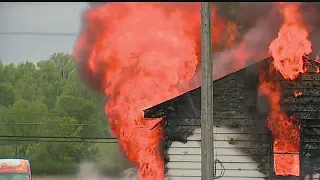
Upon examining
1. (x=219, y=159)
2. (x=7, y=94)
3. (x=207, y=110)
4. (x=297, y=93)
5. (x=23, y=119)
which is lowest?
(x=219, y=159)

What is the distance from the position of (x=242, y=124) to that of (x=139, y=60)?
3275mm

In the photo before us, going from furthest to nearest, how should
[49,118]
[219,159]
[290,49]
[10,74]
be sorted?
[10,74], [49,118], [290,49], [219,159]

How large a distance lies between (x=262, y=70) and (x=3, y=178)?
24.9ft

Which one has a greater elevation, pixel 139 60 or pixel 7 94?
pixel 139 60

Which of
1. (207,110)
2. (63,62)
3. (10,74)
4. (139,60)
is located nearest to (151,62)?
(139,60)

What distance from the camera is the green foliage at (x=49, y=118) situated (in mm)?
20578

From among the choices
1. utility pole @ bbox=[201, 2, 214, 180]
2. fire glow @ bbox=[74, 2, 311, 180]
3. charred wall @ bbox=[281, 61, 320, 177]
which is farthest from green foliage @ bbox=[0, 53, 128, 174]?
utility pole @ bbox=[201, 2, 214, 180]

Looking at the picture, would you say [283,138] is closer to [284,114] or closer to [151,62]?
[284,114]

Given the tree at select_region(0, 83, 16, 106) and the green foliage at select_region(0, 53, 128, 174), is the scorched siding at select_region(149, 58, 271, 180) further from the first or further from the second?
the tree at select_region(0, 83, 16, 106)

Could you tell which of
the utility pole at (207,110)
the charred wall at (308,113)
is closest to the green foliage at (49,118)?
the charred wall at (308,113)

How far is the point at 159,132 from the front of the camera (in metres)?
13.5

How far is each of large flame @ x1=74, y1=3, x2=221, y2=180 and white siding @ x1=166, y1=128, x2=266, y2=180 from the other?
1.25ft

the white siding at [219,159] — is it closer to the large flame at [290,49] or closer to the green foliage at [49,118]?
the large flame at [290,49]

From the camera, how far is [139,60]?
14.5 m
